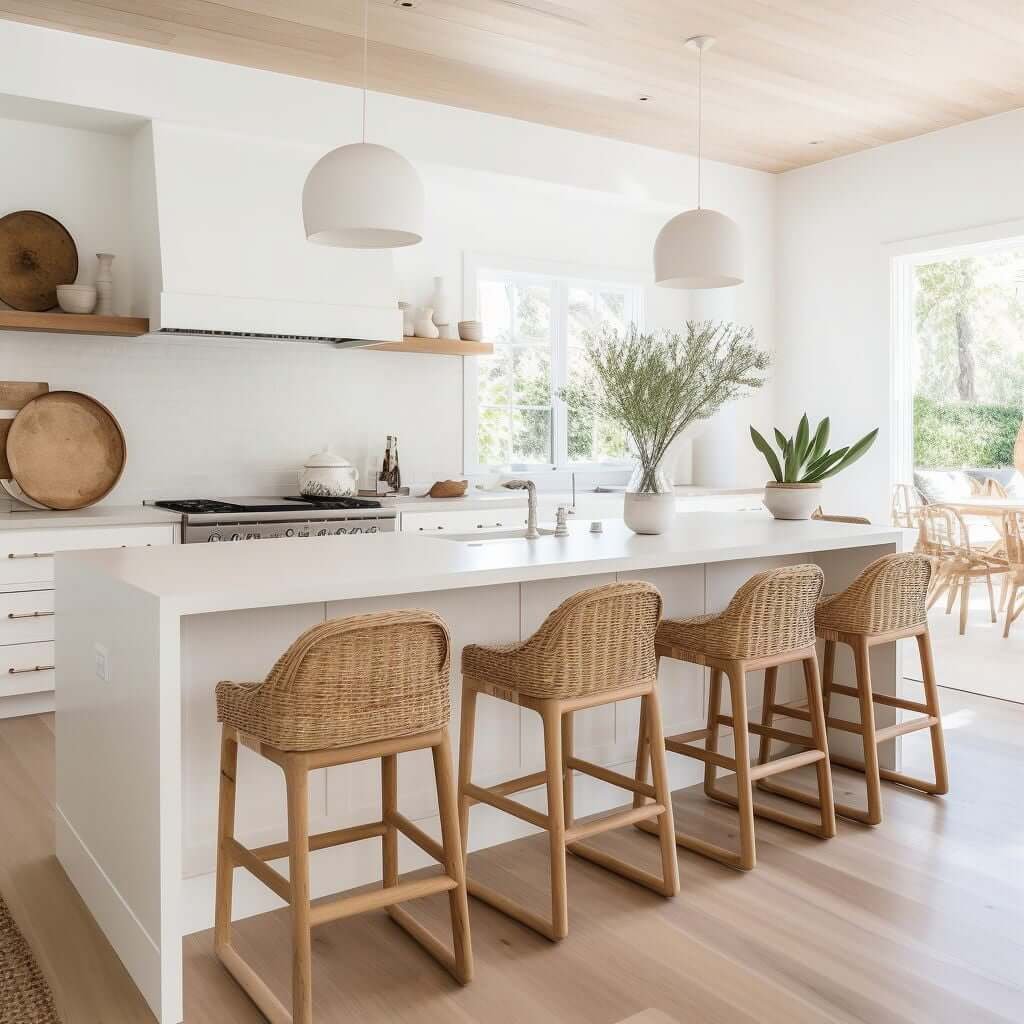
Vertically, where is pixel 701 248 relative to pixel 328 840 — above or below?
above

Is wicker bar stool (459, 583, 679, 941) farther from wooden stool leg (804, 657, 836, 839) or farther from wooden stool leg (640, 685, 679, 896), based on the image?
wooden stool leg (804, 657, 836, 839)

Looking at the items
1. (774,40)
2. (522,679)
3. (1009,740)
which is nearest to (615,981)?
(522,679)

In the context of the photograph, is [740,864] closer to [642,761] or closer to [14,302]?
[642,761]

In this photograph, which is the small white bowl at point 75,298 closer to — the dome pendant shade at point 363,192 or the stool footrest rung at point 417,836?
the dome pendant shade at point 363,192

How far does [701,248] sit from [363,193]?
4.29 feet

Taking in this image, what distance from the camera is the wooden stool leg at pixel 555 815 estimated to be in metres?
2.40

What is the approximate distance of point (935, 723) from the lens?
3.43 meters

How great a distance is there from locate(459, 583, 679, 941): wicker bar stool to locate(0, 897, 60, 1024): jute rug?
1.04m

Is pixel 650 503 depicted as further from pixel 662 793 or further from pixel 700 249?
pixel 662 793

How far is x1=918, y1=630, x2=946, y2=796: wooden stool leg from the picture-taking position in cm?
341

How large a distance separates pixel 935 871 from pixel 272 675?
195 cm

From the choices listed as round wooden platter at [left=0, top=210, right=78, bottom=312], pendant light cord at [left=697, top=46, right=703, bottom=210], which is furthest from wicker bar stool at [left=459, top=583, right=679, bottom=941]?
round wooden platter at [left=0, top=210, right=78, bottom=312]

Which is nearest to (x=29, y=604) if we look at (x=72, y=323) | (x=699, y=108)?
(x=72, y=323)

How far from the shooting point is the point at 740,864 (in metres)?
2.81
